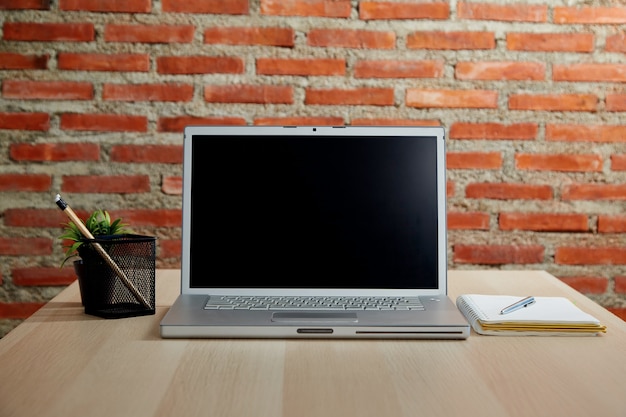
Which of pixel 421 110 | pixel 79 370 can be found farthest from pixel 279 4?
pixel 79 370

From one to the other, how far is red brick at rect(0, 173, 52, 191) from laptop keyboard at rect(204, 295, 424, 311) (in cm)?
97

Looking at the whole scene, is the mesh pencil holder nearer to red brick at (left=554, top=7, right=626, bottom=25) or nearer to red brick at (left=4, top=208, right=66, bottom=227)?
red brick at (left=4, top=208, right=66, bottom=227)

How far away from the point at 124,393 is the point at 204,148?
0.50 meters

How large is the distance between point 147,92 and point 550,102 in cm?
115

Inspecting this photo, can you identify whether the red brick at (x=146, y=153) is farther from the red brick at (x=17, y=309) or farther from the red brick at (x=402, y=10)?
the red brick at (x=402, y=10)

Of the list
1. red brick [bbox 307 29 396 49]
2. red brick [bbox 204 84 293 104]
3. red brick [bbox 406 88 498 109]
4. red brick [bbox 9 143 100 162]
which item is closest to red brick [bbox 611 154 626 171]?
red brick [bbox 406 88 498 109]

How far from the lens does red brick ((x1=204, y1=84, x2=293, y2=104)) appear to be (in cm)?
191

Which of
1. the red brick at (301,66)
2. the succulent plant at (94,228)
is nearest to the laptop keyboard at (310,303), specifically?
the succulent plant at (94,228)

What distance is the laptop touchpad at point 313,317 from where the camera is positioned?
3.40ft

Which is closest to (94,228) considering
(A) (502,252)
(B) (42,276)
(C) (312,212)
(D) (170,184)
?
(C) (312,212)

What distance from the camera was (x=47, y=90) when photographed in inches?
74.4

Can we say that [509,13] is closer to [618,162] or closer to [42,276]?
[618,162]

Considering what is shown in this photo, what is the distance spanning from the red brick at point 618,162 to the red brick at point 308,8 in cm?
87

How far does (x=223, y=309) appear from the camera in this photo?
3.59 feet
